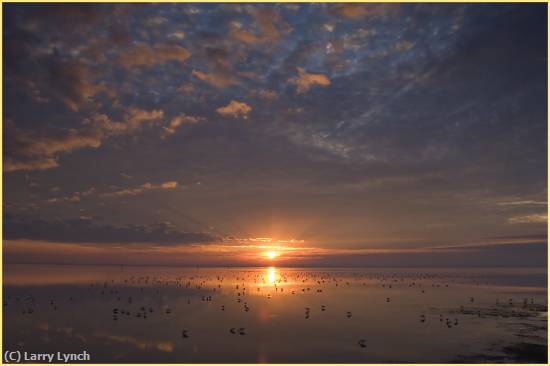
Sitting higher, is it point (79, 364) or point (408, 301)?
point (79, 364)

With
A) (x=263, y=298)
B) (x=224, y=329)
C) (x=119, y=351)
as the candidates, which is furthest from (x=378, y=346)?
(x=263, y=298)

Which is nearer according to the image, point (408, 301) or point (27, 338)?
point (27, 338)

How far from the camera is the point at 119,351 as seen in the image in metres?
43.1

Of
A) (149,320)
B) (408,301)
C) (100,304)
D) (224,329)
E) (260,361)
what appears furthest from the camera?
(408,301)

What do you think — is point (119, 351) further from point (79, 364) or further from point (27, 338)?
point (27, 338)

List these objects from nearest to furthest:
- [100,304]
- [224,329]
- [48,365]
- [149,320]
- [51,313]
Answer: [48,365] < [224,329] < [149,320] < [51,313] < [100,304]

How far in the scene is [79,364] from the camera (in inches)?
1522

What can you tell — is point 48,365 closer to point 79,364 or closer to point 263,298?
point 79,364

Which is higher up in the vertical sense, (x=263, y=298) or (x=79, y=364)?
(x=79, y=364)

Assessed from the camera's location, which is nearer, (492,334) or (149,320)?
(492,334)

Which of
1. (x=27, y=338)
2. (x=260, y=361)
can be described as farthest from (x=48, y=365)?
(x=260, y=361)

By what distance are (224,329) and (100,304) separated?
36.1 metres

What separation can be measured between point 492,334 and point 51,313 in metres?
63.7

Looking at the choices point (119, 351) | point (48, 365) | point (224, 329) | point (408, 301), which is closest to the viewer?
point (48, 365)
